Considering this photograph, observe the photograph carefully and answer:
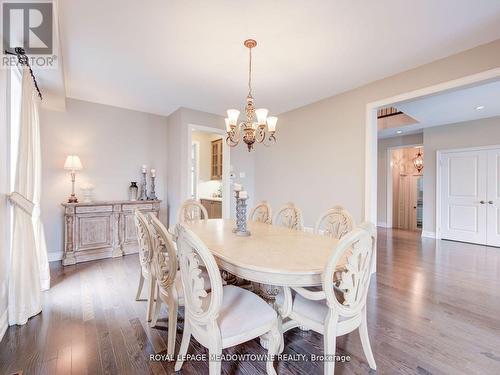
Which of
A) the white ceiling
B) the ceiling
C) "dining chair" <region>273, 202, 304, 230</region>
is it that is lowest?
"dining chair" <region>273, 202, 304, 230</region>

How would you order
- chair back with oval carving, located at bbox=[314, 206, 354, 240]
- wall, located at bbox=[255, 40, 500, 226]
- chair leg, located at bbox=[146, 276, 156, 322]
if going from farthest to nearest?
wall, located at bbox=[255, 40, 500, 226] → chair back with oval carving, located at bbox=[314, 206, 354, 240] → chair leg, located at bbox=[146, 276, 156, 322]

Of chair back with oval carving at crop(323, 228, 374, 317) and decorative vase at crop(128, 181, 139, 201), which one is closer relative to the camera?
chair back with oval carving at crop(323, 228, 374, 317)

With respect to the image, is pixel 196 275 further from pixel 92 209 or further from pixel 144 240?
pixel 92 209

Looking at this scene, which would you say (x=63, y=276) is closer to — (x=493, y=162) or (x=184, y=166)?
(x=184, y=166)

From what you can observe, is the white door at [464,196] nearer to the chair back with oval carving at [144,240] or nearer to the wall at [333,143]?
the wall at [333,143]

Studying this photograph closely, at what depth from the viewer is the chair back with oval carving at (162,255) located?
162 centimetres

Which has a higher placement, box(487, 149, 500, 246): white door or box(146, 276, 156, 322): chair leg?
box(487, 149, 500, 246): white door

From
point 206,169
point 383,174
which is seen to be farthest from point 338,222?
point 383,174

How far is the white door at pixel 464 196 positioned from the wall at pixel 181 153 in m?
4.67

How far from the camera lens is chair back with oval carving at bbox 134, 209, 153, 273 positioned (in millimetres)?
1897

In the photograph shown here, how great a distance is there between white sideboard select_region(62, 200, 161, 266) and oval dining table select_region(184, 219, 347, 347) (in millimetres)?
2267

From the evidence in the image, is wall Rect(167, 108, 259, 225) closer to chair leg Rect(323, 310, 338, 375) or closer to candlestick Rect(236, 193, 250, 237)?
candlestick Rect(236, 193, 250, 237)

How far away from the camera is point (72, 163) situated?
3.71m

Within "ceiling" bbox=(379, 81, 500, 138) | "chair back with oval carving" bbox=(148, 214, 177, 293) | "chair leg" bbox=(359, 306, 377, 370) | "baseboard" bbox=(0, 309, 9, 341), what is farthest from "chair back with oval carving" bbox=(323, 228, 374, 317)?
"ceiling" bbox=(379, 81, 500, 138)
